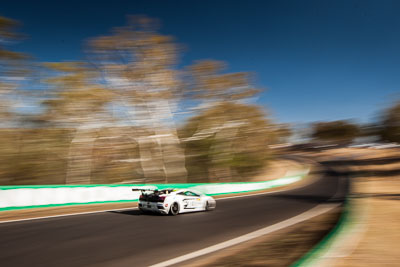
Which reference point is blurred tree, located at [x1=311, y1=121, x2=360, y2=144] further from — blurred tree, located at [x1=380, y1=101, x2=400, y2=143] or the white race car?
the white race car

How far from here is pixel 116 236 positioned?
7770 millimetres

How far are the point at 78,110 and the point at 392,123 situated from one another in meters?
47.7

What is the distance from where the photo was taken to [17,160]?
82.9ft

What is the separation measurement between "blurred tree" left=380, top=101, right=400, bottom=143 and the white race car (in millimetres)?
48293

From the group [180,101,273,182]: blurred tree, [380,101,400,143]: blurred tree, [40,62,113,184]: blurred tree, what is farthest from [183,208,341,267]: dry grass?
[380,101,400,143]: blurred tree

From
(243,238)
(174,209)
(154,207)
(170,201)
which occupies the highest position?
(170,201)

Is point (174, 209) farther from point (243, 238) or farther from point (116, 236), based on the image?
point (243, 238)

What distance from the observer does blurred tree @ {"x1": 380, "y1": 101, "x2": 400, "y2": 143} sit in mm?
49500

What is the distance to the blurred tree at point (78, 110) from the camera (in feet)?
85.1

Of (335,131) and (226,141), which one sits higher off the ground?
(335,131)

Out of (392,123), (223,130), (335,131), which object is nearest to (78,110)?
(223,130)

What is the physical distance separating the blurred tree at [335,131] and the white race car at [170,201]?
12965cm

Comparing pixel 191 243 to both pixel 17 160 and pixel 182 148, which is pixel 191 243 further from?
pixel 182 148

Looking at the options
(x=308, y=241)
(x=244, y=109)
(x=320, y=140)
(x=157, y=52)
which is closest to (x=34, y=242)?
(x=308, y=241)
